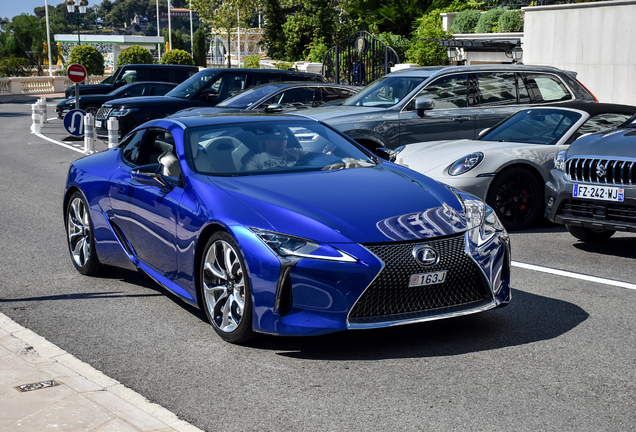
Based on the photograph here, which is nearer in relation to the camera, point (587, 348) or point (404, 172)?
point (587, 348)

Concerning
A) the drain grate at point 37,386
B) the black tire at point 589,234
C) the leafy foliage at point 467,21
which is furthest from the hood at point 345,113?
the leafy foliage at point 467,21

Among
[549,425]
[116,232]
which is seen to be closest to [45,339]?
[116,232]

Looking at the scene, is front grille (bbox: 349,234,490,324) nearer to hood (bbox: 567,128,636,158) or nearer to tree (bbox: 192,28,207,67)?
hood (bbox: 567,128,636,158)

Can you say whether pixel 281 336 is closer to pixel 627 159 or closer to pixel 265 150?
pixel 265 150

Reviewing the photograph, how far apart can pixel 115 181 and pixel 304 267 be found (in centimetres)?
249

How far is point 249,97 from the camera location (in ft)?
47.5

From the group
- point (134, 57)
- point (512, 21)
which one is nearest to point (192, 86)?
point (512, 21)

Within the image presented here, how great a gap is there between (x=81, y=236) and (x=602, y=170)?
4.82m

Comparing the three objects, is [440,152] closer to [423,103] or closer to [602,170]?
[423,103]

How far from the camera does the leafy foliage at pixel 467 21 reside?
93.7 ft

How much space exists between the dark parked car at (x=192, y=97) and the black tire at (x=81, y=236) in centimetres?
1000

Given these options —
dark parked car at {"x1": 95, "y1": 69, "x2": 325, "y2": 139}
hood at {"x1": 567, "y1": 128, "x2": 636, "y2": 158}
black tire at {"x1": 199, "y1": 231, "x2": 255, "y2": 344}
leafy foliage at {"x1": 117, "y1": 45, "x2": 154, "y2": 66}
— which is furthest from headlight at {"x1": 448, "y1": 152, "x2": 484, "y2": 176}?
leafy foliage at {"x1": 117, "y1": 45, "x2": 154, "y2": 66}

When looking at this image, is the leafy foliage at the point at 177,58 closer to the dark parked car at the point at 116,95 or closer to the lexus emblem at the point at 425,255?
the dark parked car at the point at 116,95

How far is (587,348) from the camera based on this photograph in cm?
493
